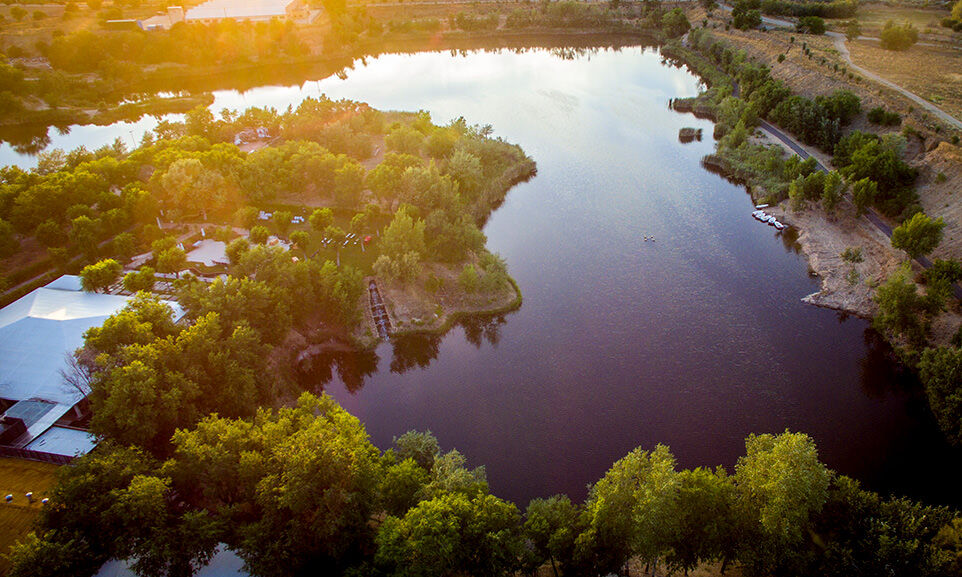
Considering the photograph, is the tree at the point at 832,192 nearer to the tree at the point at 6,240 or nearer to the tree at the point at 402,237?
the tree at the point at 402,237

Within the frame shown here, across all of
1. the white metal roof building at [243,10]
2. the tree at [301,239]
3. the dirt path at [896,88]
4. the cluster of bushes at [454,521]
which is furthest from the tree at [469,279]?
the white metal roof building at [243,10]

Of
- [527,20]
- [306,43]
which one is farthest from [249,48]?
[527,20]

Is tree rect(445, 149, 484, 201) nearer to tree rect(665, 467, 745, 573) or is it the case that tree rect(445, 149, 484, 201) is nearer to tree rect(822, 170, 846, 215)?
tree rect(822, 170, 846, 215)

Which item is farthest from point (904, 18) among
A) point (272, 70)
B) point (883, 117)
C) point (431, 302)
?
point (272, 70)

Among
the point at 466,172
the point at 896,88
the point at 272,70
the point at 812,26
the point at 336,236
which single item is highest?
the point at 812,26

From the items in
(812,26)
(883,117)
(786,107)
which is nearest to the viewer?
(883,117)

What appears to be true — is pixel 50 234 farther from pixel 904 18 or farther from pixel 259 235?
pixel 904 18
